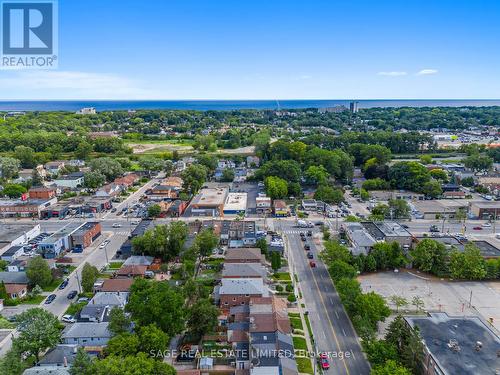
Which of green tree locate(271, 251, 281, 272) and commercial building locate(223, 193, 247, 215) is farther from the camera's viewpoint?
commercial building locate(223, 193, 247, 215)

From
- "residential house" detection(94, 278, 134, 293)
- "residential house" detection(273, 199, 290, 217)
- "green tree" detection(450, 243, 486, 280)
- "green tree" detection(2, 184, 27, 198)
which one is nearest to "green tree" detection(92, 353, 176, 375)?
"residential house" detection(94, 278, 134, 293)

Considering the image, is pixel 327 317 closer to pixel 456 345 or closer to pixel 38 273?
pixel 456 345

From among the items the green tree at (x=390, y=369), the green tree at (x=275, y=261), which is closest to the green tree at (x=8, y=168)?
the green tree at (x=275, y=261)

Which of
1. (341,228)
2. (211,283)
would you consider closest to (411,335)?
(211,283)

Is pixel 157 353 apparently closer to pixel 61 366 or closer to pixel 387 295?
pixel 61 366

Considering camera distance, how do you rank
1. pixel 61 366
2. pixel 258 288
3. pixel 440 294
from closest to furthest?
pixel 61 366 → pixel 258 288 → pixel 440 294

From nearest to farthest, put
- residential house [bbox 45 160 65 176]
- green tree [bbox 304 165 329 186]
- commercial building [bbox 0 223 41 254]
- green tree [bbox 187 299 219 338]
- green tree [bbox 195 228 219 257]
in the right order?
green tree [bbox 187 299 219 338]
green tree [bbox 195 228 219 257]
commercial building [bbox 0 223 41 254]
green tree [bbox 304 165 329 186]
residential house [bbox 45 160 65 176]

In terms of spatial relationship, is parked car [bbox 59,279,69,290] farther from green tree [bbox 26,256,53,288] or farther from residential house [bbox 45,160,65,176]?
residential house [bbox 45,160,65,176]
